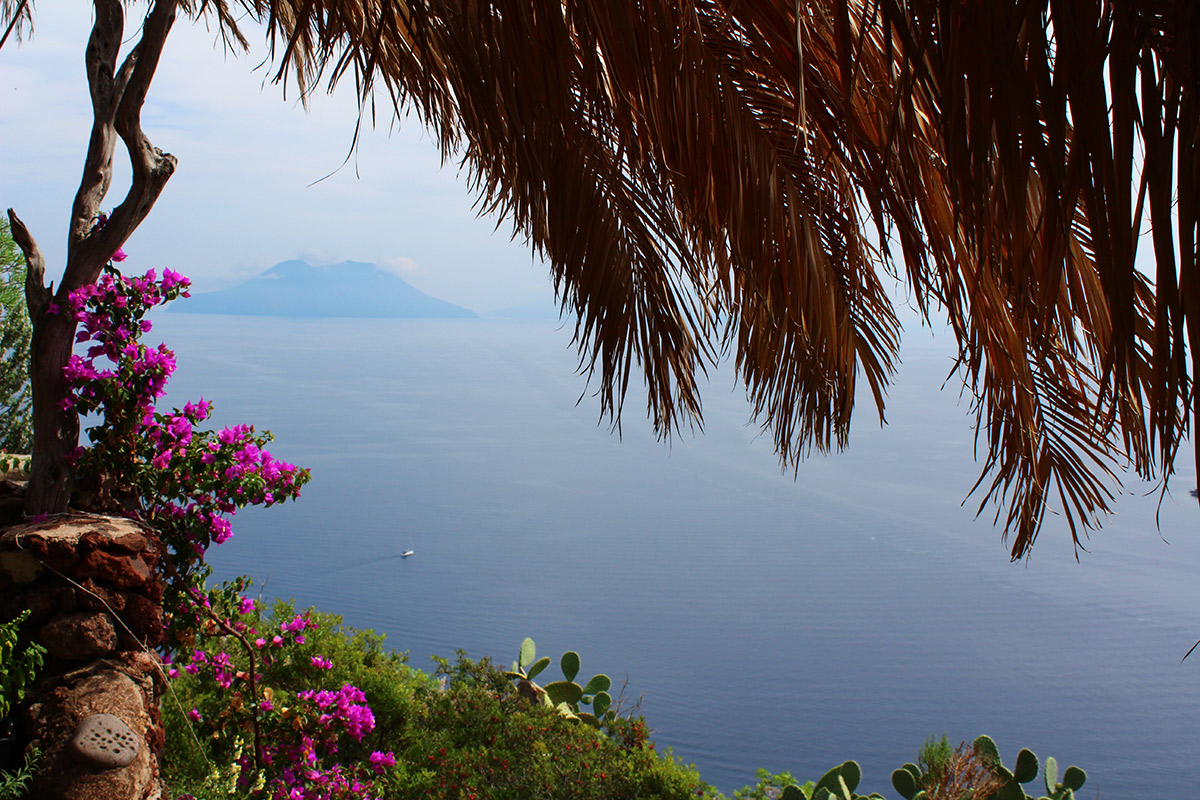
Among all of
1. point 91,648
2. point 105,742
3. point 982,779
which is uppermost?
point 91,648

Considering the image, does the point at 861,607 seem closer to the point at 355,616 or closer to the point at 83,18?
the point at 355,616

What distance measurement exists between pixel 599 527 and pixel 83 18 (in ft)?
29.1

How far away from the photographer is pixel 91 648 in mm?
1649

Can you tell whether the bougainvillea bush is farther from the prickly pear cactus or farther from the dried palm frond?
the prickly pear cactus

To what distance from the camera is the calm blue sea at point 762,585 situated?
698cm

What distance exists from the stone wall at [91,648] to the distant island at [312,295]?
3388cm

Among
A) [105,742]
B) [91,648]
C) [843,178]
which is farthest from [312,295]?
[843,178]

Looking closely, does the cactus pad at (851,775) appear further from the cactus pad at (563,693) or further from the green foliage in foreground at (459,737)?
the cactus pad at (563,693)

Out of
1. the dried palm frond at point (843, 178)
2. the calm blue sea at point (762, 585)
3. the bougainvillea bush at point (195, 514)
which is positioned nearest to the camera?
the dried palm frond at point (843, 178)

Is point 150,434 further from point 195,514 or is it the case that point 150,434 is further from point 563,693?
point 563,693

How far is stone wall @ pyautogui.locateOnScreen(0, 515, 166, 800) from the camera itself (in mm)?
1463

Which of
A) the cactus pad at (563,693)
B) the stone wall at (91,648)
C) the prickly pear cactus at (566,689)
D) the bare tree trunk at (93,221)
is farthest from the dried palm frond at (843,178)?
the cactus pad at (563,693)

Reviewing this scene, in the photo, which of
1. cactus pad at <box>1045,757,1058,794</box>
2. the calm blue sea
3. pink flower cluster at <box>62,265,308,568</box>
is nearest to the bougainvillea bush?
pink flower cluster at <box>62,265,308,568</box>

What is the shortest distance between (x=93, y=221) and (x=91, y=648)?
3.91ft
